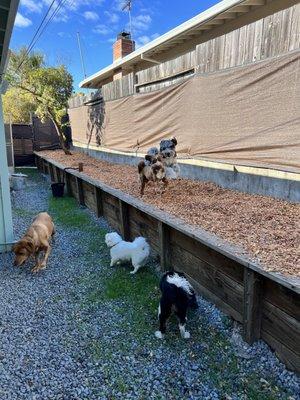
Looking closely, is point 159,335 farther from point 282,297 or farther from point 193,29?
point 193,29

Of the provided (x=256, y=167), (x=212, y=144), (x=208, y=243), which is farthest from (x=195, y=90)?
(x=208, y=243)

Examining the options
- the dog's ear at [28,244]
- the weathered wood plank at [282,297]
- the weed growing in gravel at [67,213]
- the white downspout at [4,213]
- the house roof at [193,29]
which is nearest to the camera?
the weathered wood plank at [282,297]

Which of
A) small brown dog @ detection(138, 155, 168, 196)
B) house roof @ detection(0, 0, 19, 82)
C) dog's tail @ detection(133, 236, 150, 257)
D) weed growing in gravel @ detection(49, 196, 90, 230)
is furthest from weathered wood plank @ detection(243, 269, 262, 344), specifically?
weed growing in gravel @ detection(49, 196, 90, 230)

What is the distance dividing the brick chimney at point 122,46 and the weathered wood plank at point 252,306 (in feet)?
38.9

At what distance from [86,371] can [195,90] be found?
4578 mm

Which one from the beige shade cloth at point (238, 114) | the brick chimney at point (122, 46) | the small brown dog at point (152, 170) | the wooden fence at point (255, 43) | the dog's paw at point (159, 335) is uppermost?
the brick chimney at point (122, 46)

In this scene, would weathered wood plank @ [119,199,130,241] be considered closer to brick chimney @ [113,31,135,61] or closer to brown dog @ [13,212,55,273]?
brown dog @ [13,212,55,273]

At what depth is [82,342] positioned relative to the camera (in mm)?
2537

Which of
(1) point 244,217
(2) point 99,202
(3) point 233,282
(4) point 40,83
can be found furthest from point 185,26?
(4) point 40,83

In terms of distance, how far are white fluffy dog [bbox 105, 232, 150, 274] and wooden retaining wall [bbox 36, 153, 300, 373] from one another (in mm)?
193

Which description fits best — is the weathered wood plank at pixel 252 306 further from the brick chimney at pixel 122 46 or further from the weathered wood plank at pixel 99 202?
the brick chimney at pixel 122 46

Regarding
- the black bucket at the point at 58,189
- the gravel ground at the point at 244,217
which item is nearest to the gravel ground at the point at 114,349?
the gravel ground at the point at 244,217

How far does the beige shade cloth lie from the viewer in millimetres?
3650

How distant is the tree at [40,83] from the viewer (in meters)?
12.8
